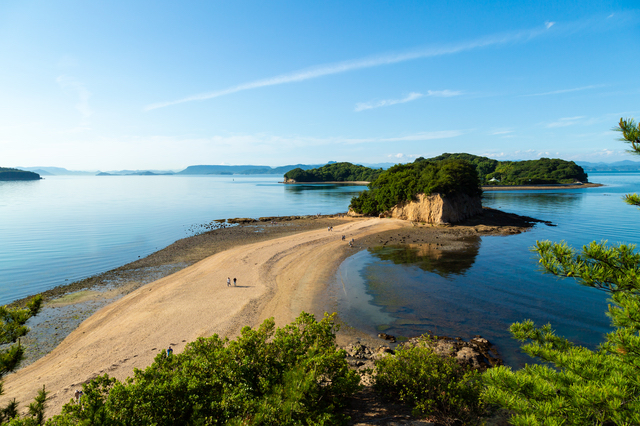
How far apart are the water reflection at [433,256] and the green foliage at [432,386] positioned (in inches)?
841

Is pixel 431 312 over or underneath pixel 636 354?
underneath

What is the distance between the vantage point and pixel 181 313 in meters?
22.6

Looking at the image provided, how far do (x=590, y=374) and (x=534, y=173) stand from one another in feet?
687

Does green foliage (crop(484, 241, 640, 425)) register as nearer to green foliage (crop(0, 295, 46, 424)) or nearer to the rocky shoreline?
green foliage (crop(0, 295, 46, 424))

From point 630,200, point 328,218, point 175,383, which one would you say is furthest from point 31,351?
point 328,218

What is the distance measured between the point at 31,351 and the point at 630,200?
95.7ft

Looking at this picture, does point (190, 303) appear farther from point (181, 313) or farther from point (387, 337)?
point (387, 337)

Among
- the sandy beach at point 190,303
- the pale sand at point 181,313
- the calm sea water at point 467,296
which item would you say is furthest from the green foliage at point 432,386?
the pale sand at point 181,313

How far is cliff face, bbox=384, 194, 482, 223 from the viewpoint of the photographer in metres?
58.4

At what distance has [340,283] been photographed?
29.8m

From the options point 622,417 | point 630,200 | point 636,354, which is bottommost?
→ point 622,417

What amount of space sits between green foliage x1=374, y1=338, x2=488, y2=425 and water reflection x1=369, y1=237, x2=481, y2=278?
2137 centimetres

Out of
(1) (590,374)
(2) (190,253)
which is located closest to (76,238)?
(2) (190,253)

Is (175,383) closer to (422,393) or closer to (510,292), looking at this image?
(422,393)
